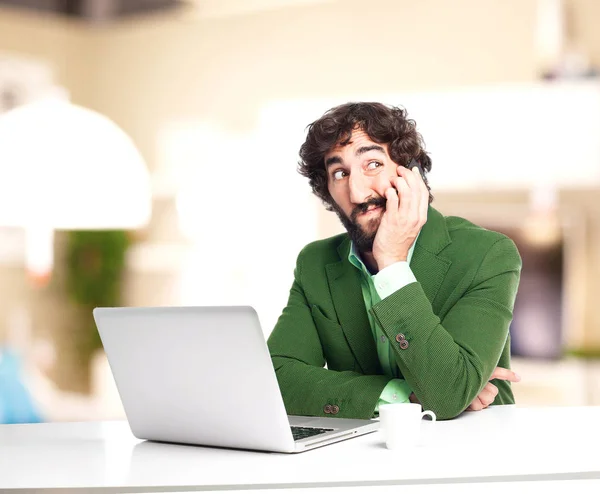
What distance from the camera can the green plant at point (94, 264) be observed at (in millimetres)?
6984

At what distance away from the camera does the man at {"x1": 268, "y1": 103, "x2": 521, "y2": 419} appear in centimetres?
163

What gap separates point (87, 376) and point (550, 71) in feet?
13.0

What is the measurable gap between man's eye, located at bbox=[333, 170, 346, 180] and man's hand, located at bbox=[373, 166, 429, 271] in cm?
10

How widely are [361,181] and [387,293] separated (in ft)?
0.96

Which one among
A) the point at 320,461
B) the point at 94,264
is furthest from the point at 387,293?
the point at 94,264

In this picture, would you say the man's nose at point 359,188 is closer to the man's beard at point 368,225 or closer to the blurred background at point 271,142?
the man's beard at point 368,225

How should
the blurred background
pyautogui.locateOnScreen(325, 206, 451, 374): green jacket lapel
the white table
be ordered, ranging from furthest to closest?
the blurred background, pyautogui.locateOnScreen(325, 206, 451, 374): green jacket lapel, the white table

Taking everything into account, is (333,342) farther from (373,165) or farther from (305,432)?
(305,432)

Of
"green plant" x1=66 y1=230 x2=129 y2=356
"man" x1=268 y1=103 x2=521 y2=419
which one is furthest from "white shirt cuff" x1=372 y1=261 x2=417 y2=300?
"green plant" x1=66 y1=230 x2=129 y2=356

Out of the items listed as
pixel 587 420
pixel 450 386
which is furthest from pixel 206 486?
pixel 587 420

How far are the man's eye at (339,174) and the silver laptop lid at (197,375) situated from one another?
63 cm

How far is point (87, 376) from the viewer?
23.7 feet

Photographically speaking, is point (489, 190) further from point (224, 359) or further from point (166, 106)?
point (224, 359)

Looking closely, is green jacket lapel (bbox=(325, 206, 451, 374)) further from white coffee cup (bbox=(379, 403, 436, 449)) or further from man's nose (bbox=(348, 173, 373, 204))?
white coffee cup (bbox=(379, 403, 436, 449))
